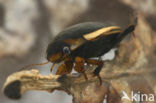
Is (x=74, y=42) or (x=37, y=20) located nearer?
(x=74, y=42)

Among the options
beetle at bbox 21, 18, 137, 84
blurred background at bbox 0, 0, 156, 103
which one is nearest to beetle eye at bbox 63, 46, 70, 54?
beetle at bbox 21, 18, 137, 84

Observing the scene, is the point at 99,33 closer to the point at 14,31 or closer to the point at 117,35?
the point at 117,35

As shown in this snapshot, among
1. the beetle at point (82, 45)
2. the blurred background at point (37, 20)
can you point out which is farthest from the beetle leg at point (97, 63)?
the blurred background at point (37, 20)

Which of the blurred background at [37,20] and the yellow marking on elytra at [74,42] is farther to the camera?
the blurred background at [37,20]

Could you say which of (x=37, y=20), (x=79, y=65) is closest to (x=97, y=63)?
(x=79, y=65)

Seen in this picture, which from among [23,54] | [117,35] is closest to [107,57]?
[117,35]

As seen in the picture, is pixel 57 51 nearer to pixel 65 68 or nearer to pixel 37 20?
pixel 65 68

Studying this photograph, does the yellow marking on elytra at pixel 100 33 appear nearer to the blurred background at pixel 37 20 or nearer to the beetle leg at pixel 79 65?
the beetle leg at pixel 79 65
